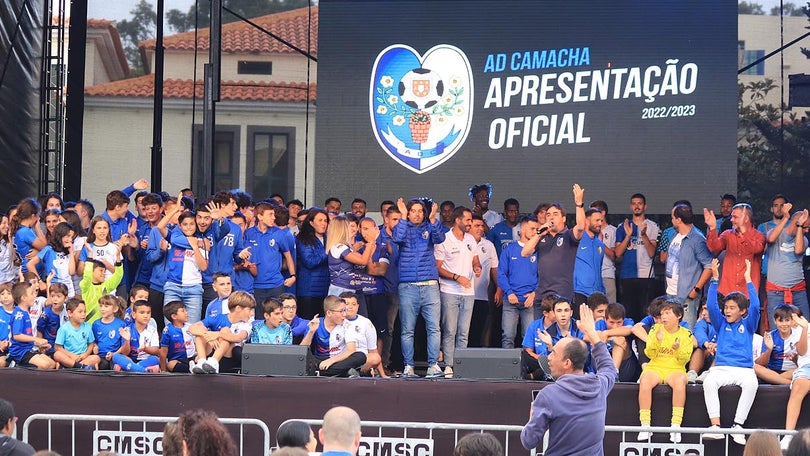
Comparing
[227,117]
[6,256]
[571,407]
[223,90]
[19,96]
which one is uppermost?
[223,90]

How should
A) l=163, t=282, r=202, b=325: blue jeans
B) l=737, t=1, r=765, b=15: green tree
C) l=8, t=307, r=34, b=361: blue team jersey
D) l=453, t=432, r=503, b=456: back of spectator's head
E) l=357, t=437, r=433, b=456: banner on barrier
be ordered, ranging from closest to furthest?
l=453, t=432, r=503, b=456: back of spectator's head
l=357, t=437, r=433, b=456: banner on barrier
l=8, t=307, r=34, b=361: blue team jersey
l=163, t=282, r=202, b=325: blue jeans
l=737, t=1, r=765, b=15: green tree

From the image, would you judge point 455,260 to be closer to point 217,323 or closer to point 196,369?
point 217,323

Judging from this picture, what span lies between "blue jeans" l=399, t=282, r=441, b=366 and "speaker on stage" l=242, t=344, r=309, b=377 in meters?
1.84

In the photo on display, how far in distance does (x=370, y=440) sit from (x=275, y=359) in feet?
3.53

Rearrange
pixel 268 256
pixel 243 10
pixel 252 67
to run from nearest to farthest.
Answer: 1. pixel 268 256
2. pixel 243 10
3. pixel 252 67

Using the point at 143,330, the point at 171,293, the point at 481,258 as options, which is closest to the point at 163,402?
the point at 143,330

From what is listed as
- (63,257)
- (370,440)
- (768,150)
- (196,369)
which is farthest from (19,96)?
(768,150)

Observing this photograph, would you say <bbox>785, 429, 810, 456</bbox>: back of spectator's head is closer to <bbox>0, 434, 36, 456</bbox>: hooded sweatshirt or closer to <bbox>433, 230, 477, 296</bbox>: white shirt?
<bbox>0, 434, 36, 456</bbox>: hooded sweatshirt

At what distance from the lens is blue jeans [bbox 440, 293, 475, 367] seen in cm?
1228

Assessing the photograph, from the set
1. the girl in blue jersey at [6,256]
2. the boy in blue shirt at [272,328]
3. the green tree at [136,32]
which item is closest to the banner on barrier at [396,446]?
the boy in blue shirt at [272,328]

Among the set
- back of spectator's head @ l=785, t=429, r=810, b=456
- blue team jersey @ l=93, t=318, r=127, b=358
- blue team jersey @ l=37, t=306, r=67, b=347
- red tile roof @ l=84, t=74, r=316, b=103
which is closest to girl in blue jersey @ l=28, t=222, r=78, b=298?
blue team jersey @ l=37, t=306, r=67, b=347

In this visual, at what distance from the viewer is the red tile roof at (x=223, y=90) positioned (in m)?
17.5

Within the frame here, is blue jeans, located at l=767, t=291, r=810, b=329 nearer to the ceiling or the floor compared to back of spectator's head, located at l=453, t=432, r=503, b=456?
nearer to the ceiling

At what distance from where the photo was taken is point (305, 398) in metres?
10.2
